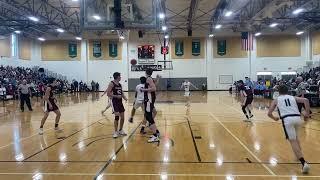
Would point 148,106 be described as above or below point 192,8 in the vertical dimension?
below

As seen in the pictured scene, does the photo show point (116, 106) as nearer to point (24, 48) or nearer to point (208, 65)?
point (208, 65)

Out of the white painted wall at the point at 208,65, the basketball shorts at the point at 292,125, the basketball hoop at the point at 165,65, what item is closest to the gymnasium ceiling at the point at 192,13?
the white painted wall at the point at 208,65

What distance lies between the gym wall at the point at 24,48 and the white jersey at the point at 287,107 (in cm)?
4274

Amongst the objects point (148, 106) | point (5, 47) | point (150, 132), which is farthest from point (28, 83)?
point (148, 106)

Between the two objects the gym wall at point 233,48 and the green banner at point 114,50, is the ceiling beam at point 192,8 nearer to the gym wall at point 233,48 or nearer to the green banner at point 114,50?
the gym wall at point 233,48

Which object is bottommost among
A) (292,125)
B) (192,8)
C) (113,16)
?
(292,125)

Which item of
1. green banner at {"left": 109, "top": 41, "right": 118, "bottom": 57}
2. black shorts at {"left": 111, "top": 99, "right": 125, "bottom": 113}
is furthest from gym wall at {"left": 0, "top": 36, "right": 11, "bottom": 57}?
black shorts at {"left": 111, "top": 99, "right": 125, "bottom": 113}

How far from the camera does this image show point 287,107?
7.06 meters

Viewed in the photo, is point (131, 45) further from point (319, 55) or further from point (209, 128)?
point (209, 128)

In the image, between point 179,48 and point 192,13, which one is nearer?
point 192,13

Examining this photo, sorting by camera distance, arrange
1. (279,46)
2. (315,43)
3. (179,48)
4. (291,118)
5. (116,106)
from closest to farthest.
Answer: (291,118) < (116,106) < (315,43) < (279,46) < (179,48)

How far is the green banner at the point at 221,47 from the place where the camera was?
4912 centimetres

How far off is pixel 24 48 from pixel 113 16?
35.3 meters

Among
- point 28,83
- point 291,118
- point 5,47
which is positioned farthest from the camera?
point 5,47
